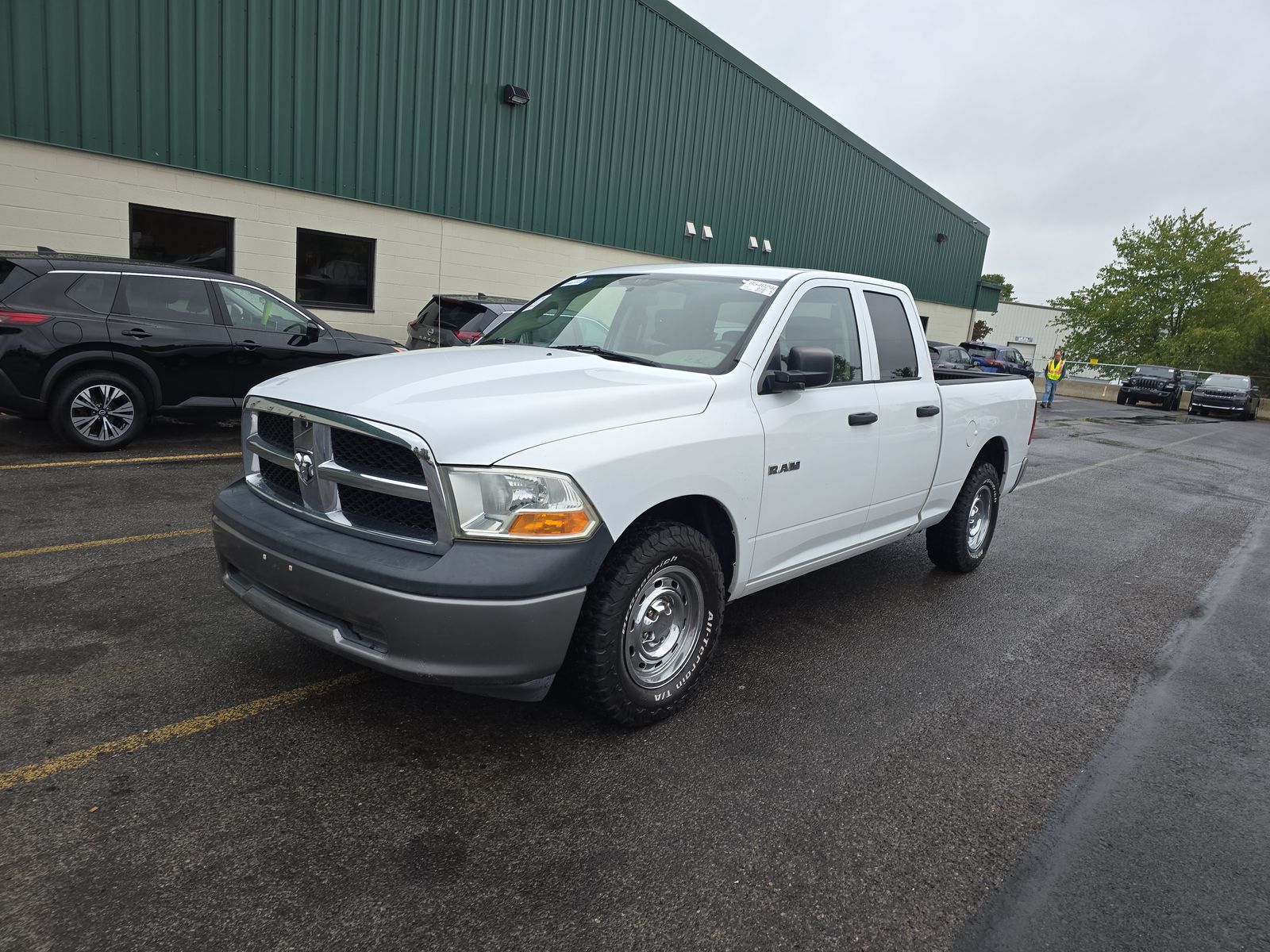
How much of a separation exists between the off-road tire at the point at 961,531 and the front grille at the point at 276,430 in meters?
4.18

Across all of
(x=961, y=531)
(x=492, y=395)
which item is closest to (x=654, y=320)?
(x=492, y=395)

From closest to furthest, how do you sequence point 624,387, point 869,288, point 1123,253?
point 624,387
point 869,288
point 1123,253

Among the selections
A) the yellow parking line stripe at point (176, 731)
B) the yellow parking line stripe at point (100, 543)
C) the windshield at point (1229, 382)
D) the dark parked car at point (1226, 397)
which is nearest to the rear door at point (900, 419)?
the yellow parking line stripe at point (176, 731)

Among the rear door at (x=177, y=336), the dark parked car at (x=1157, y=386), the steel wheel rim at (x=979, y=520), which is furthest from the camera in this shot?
the dark parked car at (x=1157, y=386)

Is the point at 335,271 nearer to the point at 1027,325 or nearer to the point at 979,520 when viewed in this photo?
the point at 979,520

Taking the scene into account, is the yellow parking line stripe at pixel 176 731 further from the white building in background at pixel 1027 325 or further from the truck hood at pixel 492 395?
the white building in background at pixel 1027 325

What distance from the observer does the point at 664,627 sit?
3416mm

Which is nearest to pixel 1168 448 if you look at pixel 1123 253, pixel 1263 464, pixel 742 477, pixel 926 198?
pixel 1263 464

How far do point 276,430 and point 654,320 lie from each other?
1.82 m

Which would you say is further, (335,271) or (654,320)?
(335,271)

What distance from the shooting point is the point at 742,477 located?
3.50 m

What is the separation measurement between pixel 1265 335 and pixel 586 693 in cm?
5079

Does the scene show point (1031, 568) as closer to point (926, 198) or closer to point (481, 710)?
point (481, 710)

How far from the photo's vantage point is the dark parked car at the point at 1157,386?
32.4 m
